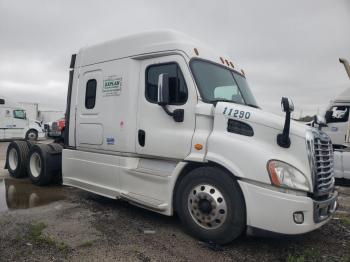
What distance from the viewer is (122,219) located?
5.40 meters

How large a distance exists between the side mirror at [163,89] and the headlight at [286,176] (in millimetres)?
1688

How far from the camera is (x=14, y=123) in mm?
22781

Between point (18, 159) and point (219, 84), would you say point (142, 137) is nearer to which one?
point (219, 84)

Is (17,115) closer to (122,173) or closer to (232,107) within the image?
(122,173)

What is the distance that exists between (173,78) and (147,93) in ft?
1.98

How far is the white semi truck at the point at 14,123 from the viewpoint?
2222 centimetres

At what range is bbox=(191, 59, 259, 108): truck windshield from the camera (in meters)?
4.83

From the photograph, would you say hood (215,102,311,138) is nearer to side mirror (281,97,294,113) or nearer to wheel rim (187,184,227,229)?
side mirror (281,97,294,113)

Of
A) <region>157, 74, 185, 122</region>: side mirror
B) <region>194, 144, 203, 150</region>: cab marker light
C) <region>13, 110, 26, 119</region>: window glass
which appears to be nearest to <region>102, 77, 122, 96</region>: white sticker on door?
<region>157, 74, 185, 122</region>: side mirror

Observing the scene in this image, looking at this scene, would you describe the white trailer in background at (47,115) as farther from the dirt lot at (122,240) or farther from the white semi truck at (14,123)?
the dirt lot at (122,240)

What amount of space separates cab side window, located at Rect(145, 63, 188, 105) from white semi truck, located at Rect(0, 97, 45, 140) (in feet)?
65.3

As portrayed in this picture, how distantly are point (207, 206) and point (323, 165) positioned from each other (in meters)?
1.59

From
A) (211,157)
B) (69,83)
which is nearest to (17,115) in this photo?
(69,83)

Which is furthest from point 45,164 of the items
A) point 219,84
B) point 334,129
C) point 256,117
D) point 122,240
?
point 334,129
